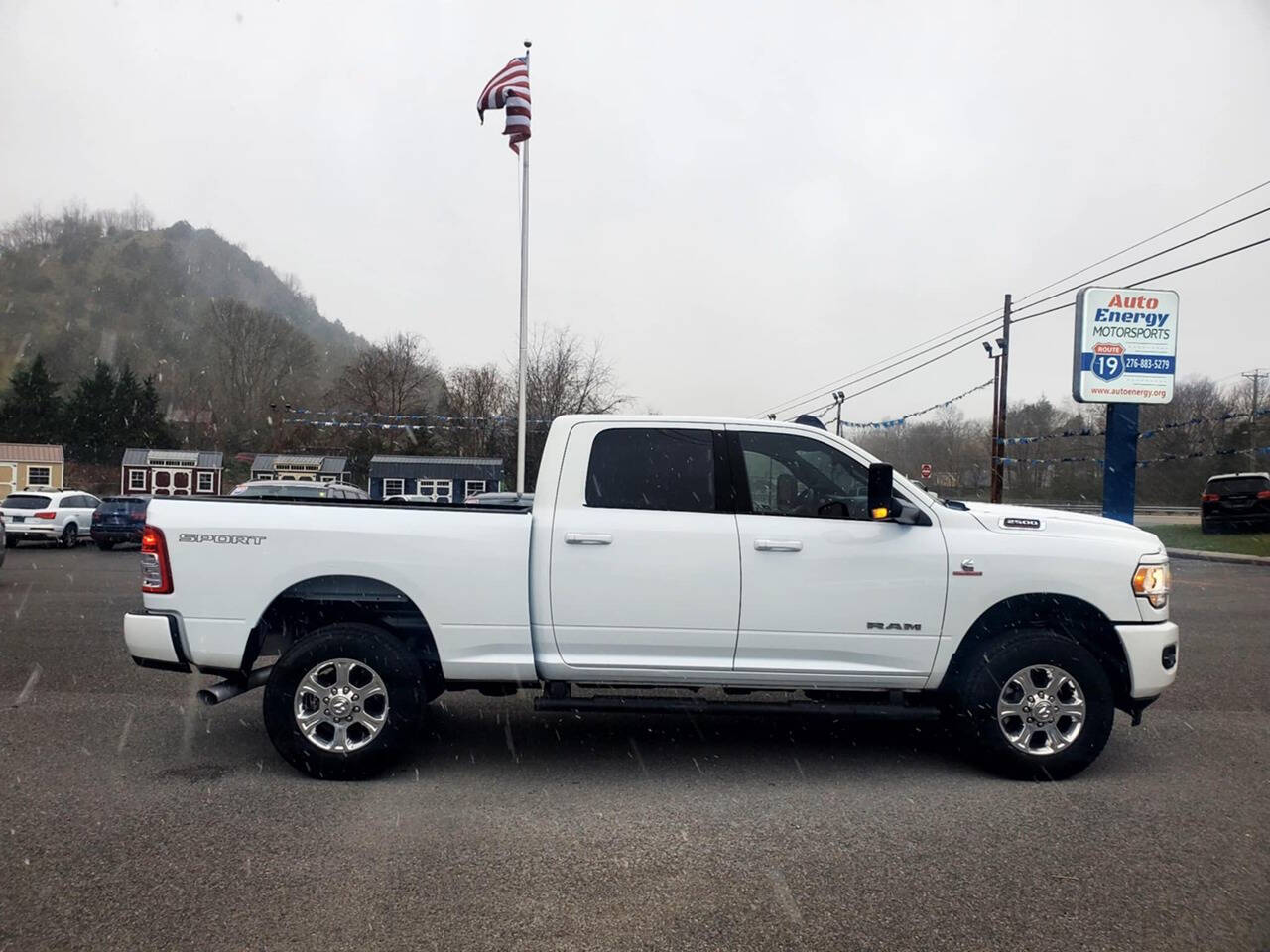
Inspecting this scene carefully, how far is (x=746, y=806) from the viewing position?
5.06 meters

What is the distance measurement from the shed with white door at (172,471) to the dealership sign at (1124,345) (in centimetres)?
3383

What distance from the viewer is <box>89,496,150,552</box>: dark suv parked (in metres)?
25.7

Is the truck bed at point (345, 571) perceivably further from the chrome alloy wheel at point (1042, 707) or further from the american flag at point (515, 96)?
the american flag at point (515, 96)

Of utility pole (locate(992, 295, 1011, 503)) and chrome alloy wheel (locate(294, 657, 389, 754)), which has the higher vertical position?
utility pole (locate(992, 295, 1011, 503))

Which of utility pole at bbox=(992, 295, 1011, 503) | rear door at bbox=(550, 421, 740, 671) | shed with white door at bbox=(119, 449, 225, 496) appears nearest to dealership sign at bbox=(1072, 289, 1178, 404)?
utility pole at bbox=(992, 295, 1011, 503)

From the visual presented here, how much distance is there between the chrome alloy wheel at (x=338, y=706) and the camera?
5367 mm

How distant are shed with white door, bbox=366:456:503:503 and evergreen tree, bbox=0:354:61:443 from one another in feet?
127

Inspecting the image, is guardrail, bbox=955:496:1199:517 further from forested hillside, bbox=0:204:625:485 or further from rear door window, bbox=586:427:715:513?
rear door window, bbox=586:427:715:513

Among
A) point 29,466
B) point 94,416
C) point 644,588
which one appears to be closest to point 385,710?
point 644,588

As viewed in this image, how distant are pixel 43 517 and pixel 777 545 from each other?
2695 centimetres

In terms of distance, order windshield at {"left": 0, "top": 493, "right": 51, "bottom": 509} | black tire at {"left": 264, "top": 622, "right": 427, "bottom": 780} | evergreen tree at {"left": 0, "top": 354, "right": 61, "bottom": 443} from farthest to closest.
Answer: evergreen tree at {"left": 0, "top": 354, "right": 61, "bottom": 443}
windshield at {"left": 0, "top": 493, "right": 51, "bottom": 509}
black tire at {"left": 264, "top": 622, "right": 427, "bottom": 780}

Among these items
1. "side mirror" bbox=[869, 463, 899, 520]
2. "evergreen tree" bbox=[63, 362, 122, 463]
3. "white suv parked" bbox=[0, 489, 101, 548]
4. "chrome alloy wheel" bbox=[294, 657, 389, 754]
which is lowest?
"white suv parked" bbox=[0, 489, 101, 548]

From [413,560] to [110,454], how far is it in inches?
2158

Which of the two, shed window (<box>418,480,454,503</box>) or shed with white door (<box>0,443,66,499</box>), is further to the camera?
shed with white door (<box>0,443,66,499</box>)
